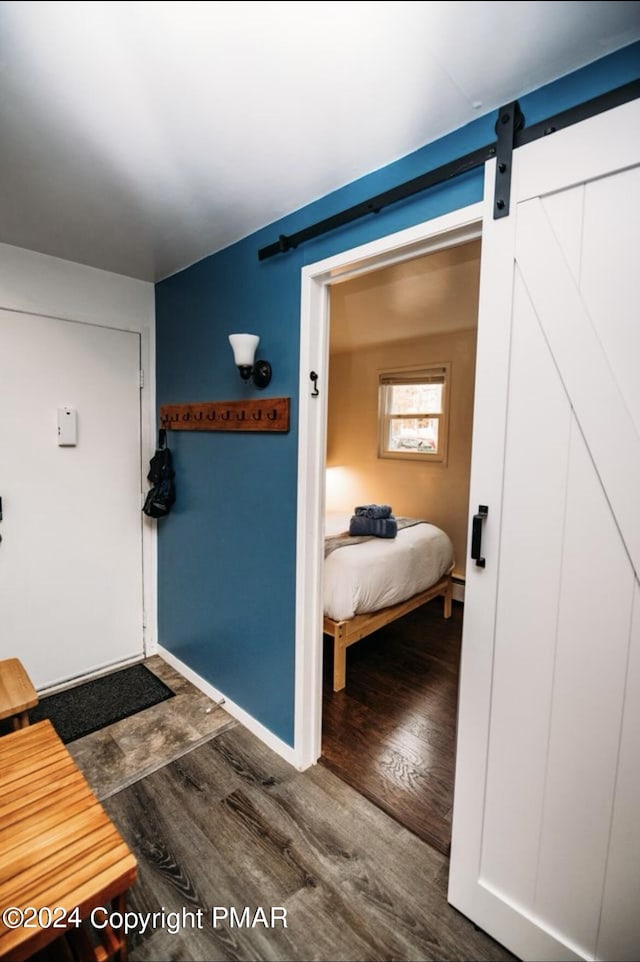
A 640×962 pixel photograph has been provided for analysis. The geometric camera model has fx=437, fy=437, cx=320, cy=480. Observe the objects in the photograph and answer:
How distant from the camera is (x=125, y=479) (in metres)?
2.79

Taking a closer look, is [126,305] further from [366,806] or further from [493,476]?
[366,806]

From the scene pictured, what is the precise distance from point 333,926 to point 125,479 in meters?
2.38

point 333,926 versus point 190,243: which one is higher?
point 190,243

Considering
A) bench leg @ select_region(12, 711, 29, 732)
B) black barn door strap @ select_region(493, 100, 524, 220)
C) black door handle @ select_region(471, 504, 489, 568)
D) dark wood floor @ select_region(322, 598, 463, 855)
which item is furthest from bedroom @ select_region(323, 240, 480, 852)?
bench leg @ select_region(12, 711, 29, 732)

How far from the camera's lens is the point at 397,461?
476 cm

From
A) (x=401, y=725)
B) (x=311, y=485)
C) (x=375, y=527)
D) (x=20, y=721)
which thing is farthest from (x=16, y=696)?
(x=375, y=527)

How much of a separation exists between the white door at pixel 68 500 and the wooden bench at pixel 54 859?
1.26 meters

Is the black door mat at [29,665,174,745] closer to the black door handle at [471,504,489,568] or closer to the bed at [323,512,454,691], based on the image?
the bed at [323,512,454,691]

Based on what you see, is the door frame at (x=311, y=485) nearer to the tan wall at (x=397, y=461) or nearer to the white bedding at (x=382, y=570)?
the white bedding at (x=382, y=570)

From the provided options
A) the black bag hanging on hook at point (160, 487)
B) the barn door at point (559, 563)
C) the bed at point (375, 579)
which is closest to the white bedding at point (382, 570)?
the bed at point (375, 579)

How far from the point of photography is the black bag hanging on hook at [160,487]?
2697mm

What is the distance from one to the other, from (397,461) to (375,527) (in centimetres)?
158

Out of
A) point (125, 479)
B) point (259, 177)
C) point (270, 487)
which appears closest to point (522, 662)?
point (270, 487)

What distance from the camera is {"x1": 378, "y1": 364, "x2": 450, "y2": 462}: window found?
438 cm
